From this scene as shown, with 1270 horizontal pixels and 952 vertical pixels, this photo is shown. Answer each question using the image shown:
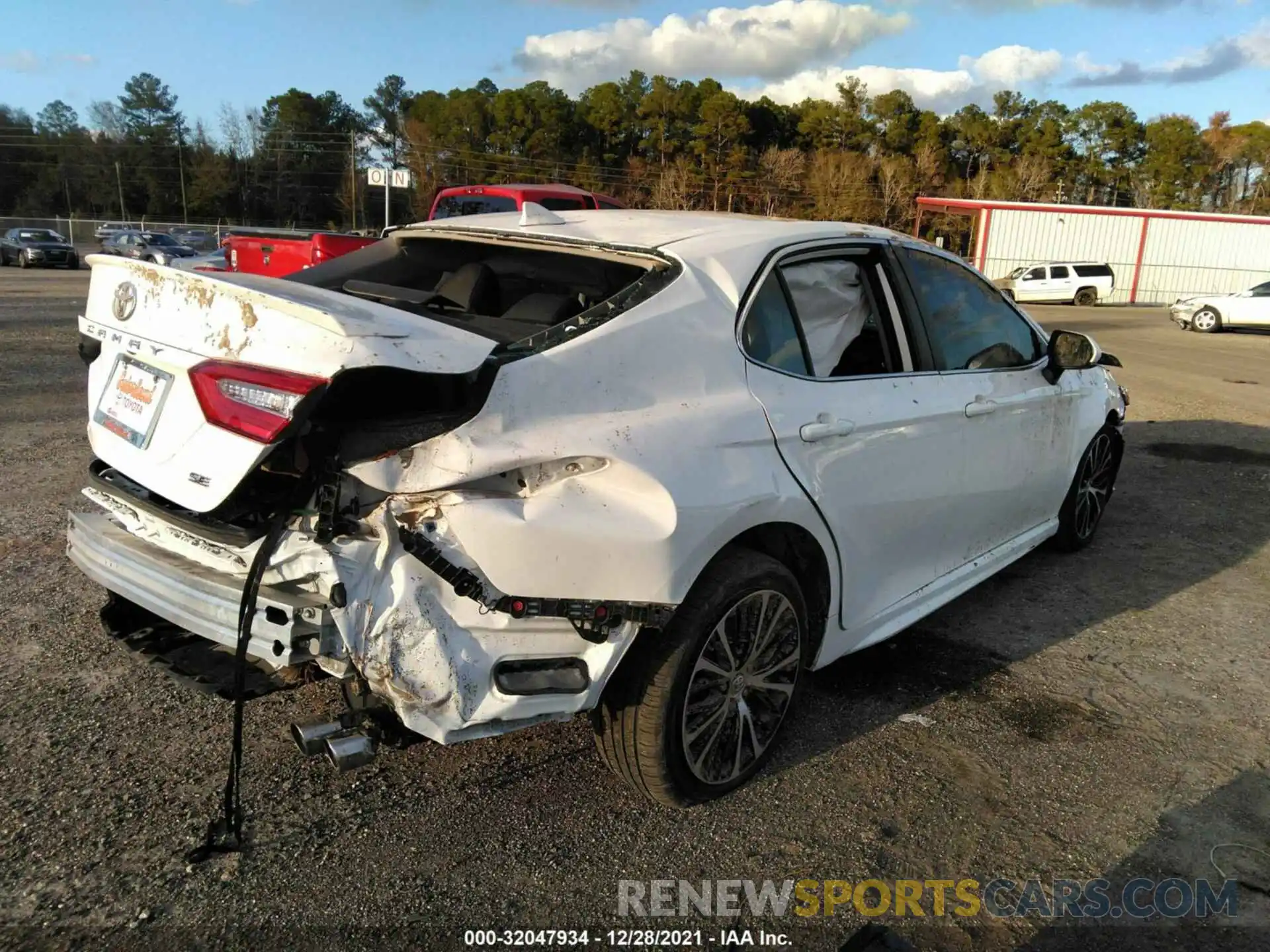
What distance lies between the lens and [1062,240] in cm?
4112

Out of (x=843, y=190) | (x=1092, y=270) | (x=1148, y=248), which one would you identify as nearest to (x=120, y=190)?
(x=843, y=190)

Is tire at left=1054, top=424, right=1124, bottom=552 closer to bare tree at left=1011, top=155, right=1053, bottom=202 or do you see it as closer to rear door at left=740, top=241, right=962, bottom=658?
rear door at left=740, top=241, right=962, bottom=658

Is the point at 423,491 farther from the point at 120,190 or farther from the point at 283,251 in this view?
the point at 120,190

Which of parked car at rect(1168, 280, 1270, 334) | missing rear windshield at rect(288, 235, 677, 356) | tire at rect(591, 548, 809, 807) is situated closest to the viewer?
tire at rect(591, 548, 809, 807)

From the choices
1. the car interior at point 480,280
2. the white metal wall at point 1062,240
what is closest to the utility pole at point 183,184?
the white metal wall at point 1062,240

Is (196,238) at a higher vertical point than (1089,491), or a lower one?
higher

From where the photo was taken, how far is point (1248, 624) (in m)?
4.47

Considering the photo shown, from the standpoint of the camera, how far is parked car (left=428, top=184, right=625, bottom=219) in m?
12.0

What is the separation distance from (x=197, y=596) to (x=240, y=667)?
0.25 meters

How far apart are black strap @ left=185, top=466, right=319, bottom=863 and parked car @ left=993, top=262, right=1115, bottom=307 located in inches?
1409

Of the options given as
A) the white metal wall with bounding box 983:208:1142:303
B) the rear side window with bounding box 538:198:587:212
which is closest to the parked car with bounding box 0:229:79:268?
the rear side window with bounding box 538:198:587:212

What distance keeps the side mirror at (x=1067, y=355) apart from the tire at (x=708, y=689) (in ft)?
7.61

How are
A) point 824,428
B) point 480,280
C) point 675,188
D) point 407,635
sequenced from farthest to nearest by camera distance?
1. point 675,188
2. point 480,280
3. point 824,428
4. point 407,635

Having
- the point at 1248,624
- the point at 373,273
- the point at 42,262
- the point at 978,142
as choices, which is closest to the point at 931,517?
the point at 1248,624
